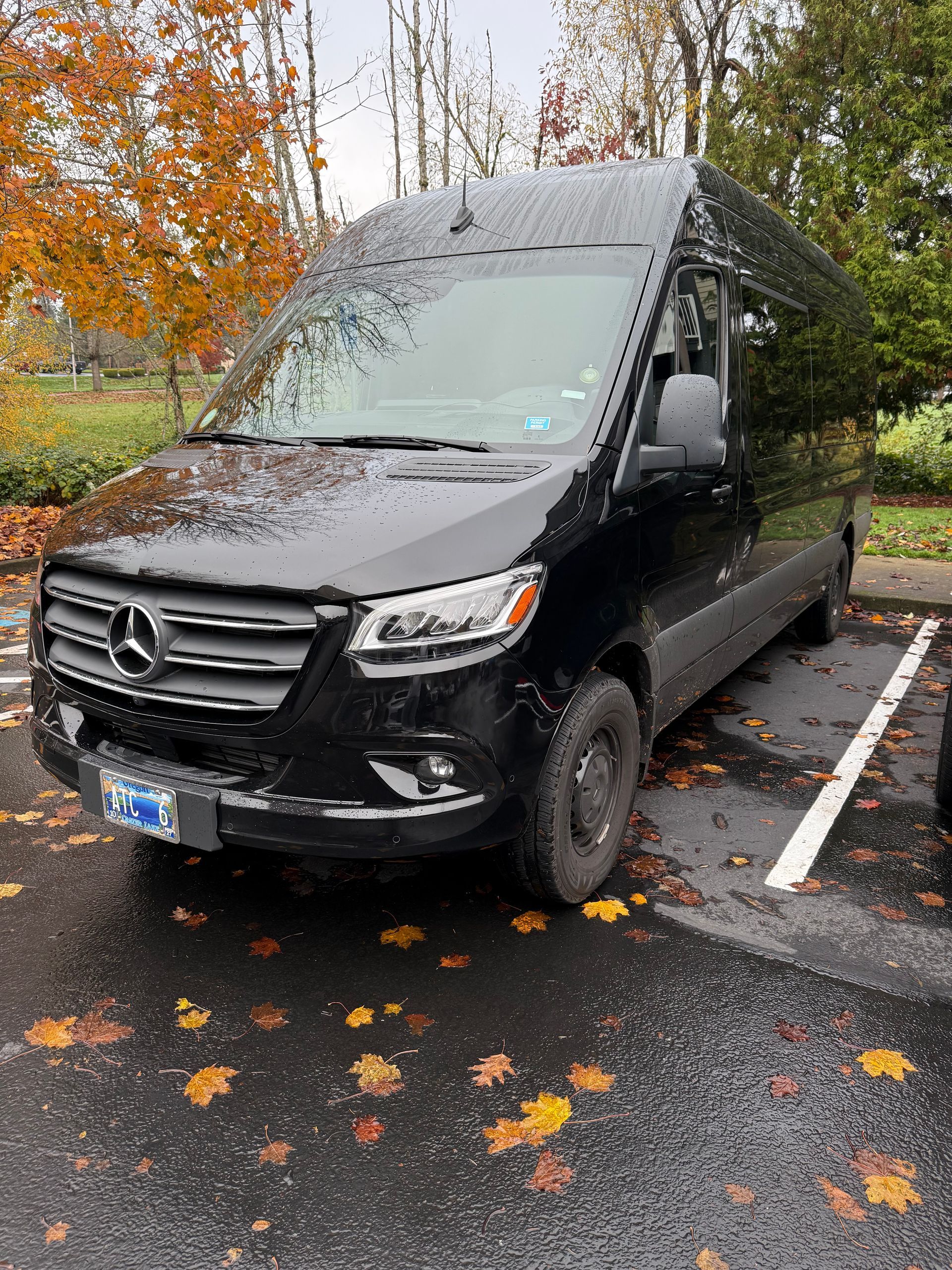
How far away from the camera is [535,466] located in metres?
2.91

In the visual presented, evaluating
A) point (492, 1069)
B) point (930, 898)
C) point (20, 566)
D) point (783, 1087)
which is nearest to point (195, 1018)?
point (492, 1069)

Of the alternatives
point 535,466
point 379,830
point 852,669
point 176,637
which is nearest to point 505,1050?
point 379,830

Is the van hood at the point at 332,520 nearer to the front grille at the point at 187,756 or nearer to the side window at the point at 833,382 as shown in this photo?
the front grille at the point at 187,756

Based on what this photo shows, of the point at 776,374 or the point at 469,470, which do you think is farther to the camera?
the point at 776,374

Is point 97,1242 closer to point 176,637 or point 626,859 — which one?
point 176,637

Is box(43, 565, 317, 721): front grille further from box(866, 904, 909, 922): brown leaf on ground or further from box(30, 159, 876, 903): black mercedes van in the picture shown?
box(866, 904, 909, 922): brown leaf on ground

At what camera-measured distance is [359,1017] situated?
107 inches

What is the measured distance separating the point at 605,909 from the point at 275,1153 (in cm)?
145

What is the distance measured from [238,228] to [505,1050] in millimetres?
8381

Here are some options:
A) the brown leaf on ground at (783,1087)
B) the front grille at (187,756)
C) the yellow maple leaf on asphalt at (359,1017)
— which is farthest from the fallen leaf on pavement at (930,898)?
the yellow maple leaf on asphalt at (359,1017)

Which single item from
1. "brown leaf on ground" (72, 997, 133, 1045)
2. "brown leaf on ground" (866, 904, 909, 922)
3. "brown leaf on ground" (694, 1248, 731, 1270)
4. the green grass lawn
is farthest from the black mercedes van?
the green grass lawn

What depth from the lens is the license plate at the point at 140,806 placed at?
268cm

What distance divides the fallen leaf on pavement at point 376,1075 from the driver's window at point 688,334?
220cm

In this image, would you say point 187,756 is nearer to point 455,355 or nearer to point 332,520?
point 332,520
